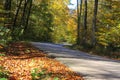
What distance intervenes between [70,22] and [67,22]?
16.3 ft

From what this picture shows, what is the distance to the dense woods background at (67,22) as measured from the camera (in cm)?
3556

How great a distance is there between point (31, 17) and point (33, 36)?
363cm

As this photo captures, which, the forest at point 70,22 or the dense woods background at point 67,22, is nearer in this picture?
the forest at point 70,22

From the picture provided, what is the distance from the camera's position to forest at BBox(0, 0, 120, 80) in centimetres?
3409

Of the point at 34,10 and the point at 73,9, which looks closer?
the point at 34,10

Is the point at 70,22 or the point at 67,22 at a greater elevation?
the point at 70,22

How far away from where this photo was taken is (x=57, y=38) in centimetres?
8169

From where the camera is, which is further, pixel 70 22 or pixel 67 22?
pixel 67 22

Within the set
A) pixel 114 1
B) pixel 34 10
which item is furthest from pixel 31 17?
pixel 114 1

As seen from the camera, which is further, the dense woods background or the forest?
the dense woods background

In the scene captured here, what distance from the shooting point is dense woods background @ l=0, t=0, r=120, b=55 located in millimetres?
35562

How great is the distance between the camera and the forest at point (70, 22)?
34.1 metres

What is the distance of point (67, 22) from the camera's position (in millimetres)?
67500

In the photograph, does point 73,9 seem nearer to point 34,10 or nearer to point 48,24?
point 48,24
